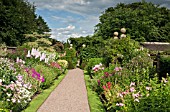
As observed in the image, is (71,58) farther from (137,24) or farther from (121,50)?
(121,50)

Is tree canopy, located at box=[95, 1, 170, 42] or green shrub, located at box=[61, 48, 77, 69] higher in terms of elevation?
tree canopy, located at box=[95, 1, 170, 42]

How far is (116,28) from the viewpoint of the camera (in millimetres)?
31547

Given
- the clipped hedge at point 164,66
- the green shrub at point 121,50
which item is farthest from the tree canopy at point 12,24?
the clipped hedge at point 164,66

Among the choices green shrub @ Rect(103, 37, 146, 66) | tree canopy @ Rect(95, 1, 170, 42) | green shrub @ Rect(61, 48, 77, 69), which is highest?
tree canopy @ Rect(95, 1, 170, 42)

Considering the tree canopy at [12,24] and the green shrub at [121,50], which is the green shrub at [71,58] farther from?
the green shrub at [121,50]

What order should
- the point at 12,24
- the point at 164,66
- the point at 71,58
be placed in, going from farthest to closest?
the point at 12,24
the point at 71,58
the point at 164,66

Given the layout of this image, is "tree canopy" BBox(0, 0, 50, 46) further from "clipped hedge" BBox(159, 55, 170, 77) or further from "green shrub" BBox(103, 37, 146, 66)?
"clipped hedge" BBox(159, 55, 170, 77)

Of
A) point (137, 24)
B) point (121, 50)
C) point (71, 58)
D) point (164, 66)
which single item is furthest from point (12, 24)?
point (164, 66)

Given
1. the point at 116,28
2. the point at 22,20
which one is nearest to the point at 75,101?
the point at 116,28

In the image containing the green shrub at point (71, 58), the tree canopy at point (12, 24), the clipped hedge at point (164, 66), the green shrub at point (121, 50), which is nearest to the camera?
the clipped hedge at point (164, 66)

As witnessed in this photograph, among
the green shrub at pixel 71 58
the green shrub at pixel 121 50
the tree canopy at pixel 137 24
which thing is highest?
the tree canopy at pixel 137 24

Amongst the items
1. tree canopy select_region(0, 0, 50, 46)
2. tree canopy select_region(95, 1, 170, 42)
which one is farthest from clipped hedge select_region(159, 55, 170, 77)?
tree canopy select_region(0, 0, 50, 46)

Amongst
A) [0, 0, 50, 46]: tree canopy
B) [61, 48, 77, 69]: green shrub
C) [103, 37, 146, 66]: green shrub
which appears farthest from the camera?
[0, 0, 50, 46]: tree canopy

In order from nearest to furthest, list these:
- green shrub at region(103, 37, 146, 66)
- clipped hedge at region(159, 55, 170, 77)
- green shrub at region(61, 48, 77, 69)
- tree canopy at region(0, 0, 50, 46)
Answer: clipped hedge at region(159, 55, 170, 77) < green shrub at region(103, 37, 146, 66) < green shrub at region(61, 48, 77, 69) < tree canopy at region(0, 0, 50, 46)
